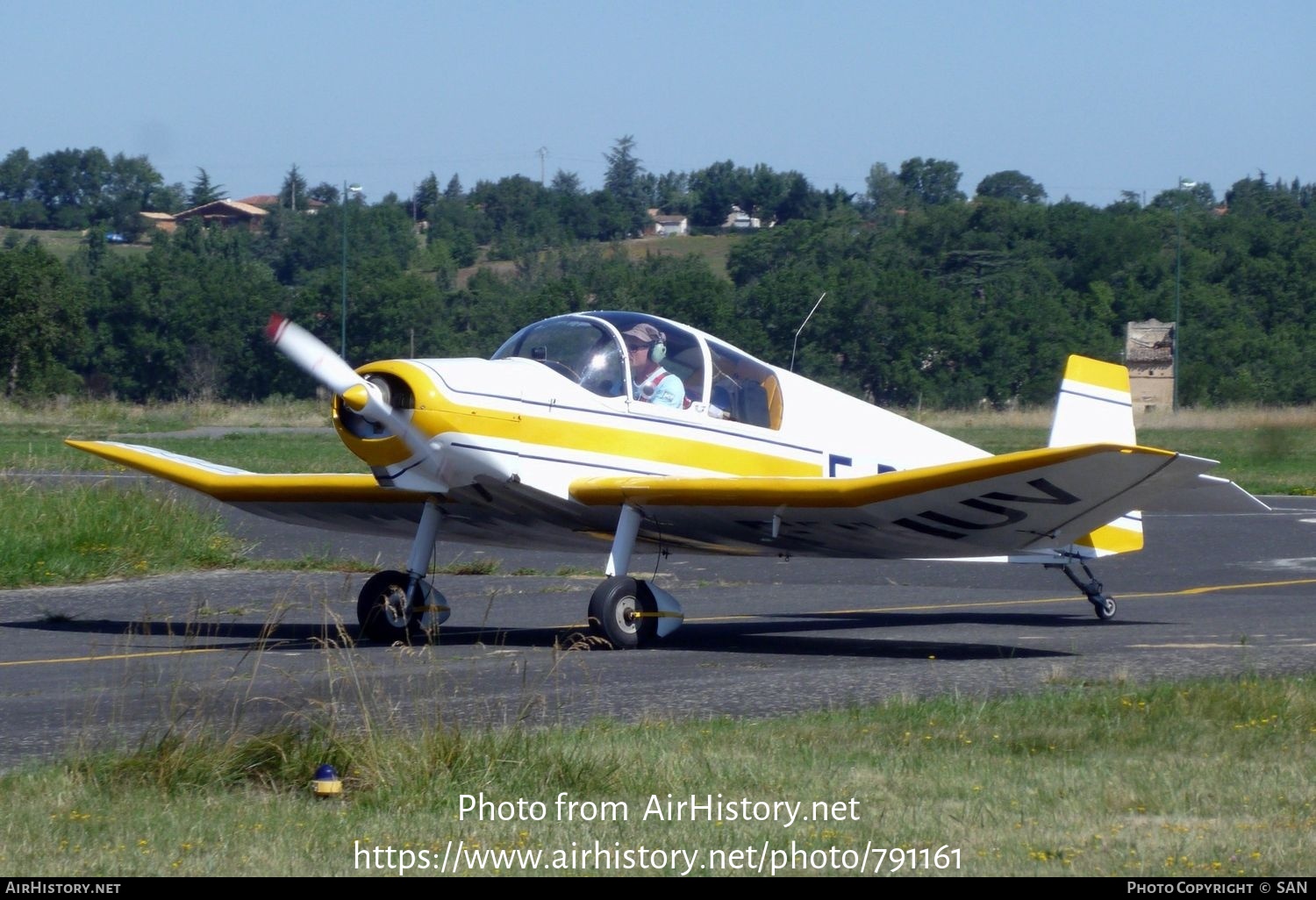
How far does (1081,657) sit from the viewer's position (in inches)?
392

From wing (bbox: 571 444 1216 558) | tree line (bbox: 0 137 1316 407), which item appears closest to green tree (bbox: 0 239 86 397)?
tree line (bbox: 0 137 1316 407)

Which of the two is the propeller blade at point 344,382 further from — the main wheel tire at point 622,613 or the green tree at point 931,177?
the green tree at point 931,177

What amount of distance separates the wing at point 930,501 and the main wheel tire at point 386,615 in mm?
1583

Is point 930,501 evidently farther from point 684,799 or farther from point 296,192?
point 296,192

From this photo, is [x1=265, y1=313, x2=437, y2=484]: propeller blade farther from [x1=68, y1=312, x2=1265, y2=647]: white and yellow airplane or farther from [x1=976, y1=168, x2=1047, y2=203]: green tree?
[x1=976, y1=168, x2=1047, y2=203]: green tree

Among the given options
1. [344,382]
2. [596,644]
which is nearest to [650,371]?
[596,644]

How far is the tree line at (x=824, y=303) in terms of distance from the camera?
5925 cm

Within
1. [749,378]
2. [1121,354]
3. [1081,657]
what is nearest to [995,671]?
[1081,657]

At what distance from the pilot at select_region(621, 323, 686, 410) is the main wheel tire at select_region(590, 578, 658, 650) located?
133 centimetres

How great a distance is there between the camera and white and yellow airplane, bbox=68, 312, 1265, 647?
9.76 metres

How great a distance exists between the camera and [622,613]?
1032 cm

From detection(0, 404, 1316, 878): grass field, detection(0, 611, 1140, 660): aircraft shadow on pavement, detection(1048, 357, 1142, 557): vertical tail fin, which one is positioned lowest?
detection(0, 611, 1140, 660): aircraft shadow on pavement

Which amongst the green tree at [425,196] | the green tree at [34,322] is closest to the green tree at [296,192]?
the green tree at [425,196]

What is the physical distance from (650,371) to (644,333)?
0.89 feet
